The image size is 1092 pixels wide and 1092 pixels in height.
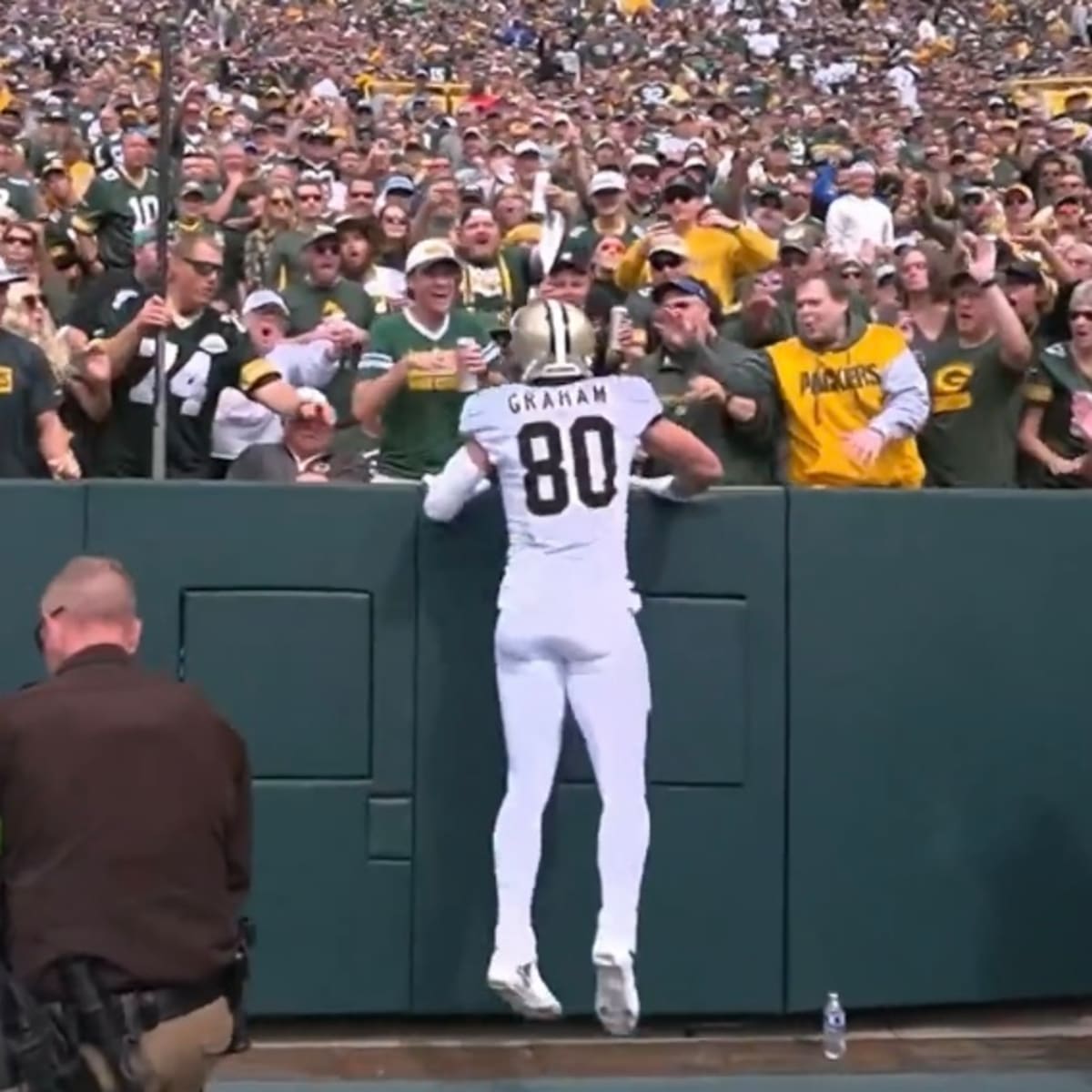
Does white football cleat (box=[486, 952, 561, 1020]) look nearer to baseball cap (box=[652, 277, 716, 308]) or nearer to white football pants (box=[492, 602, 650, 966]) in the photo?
white football pants (box=[492, 602, 650, 966])

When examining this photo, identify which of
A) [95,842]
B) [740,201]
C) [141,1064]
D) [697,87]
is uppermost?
[697,87]

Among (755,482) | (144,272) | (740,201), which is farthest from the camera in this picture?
(740,201)

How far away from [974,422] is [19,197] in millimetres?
6248

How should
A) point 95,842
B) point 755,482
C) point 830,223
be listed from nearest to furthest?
point 95,842, point 755,482, point 830,223

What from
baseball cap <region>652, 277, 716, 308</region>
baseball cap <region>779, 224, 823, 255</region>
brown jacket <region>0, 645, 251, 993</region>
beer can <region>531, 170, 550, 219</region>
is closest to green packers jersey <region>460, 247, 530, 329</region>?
baseball cap <region>779, 224, 823, 255</region>

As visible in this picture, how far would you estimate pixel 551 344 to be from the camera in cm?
700

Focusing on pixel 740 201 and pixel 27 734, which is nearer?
pixel 27 734

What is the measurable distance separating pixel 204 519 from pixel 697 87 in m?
18.0

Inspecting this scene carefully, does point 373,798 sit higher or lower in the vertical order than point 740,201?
lower

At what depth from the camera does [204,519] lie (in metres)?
7.29

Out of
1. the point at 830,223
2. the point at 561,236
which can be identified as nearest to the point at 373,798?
the point at 561,236

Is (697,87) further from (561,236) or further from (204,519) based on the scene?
(204,519)

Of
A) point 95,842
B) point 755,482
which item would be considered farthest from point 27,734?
point 755,482

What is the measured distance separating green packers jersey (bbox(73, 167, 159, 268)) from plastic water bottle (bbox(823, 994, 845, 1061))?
469cm
